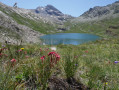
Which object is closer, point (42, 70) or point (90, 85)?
point (42, 70)

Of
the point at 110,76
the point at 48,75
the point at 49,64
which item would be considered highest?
the point at 49,64

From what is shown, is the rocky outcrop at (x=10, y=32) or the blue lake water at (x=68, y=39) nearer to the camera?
the rocky outcrop at (x=10, y=32)

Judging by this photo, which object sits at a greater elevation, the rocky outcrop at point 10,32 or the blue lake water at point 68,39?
the rocky outcrop at point 10,32

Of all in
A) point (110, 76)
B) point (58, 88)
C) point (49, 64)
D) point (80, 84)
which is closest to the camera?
point (58, 88)

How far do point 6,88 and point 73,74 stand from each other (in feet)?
6.49

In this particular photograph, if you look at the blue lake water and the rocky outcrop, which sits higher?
the rocky outcrop

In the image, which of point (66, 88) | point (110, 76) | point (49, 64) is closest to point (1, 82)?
point (49, 64)

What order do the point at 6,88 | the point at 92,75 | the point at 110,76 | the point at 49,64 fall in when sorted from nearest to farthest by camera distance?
the point at 6,88 < the point at 49,64 < the point at 92,75 < the point at 110,76

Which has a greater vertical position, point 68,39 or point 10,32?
point 10,32

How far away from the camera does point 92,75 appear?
11.3ft

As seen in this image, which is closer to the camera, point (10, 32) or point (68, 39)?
point (10, 32)

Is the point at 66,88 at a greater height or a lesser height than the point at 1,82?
lesser

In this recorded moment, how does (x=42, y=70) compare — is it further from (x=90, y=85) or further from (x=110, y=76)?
(x=110, y=76)

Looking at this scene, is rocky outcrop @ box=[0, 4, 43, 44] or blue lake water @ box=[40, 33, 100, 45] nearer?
rocky outcrop @ box=[0, 4, 43, 44]
